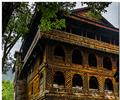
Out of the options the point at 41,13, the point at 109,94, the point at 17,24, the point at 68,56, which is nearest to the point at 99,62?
the point at 109,94

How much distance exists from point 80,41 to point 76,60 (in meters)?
1.23

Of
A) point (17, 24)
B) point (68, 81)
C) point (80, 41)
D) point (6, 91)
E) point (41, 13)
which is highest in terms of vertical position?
point (80, 41)

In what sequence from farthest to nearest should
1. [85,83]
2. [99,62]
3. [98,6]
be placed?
[99,62]
[85,83]
[98,6]

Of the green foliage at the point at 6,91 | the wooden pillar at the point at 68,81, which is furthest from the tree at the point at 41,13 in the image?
the wooden pillar at the point at 68,81

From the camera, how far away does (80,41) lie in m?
16.7

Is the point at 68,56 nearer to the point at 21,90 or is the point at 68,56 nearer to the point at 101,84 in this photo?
the point at 101,84

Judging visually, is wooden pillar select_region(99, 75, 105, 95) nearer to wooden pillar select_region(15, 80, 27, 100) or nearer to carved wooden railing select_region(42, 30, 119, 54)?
carved wooden railing select_region(42, 30, 119, 54)

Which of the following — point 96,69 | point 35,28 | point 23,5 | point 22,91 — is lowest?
point 22,91

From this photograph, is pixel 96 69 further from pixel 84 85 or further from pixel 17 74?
pixel 17 74

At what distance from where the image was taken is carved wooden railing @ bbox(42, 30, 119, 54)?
616 inches

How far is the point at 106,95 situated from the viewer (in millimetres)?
17031

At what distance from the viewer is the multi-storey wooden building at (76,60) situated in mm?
15500

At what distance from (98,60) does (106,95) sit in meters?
2.13

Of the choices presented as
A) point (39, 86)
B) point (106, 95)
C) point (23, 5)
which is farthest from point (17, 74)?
point (23, 5)
